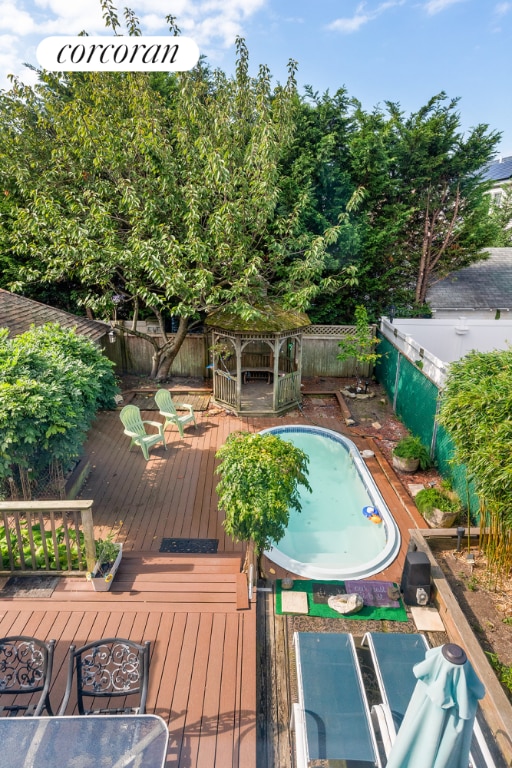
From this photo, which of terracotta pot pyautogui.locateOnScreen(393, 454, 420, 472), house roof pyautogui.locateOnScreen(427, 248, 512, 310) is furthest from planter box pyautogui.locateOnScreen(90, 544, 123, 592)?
house roof pyautogui.locateOnScreen(427, 248, 512, 310)

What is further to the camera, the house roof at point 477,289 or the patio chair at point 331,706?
the house roof at point 477,289

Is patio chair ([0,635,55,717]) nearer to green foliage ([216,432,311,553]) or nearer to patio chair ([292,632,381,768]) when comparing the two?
green foliage ([216,432,311,553])

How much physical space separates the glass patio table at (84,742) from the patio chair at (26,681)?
353 millimetres

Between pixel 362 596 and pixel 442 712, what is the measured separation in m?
2.66

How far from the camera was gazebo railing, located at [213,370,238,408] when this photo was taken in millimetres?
10938

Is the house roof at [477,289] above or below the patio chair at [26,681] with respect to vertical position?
above

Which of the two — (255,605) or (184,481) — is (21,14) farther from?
(255,605)

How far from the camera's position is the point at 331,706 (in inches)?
136

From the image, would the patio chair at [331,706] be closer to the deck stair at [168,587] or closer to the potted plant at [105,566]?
the deck stair at [168,587]

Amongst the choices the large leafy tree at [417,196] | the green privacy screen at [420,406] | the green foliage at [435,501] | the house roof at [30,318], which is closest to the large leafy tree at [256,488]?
the green privacy screen at [420,406]

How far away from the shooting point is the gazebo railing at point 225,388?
1094 centimetres

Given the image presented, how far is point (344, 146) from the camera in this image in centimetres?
1302

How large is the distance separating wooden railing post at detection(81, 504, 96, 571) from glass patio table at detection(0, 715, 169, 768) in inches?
77.5

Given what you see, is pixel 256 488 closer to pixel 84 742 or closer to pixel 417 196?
pixel 84 742
